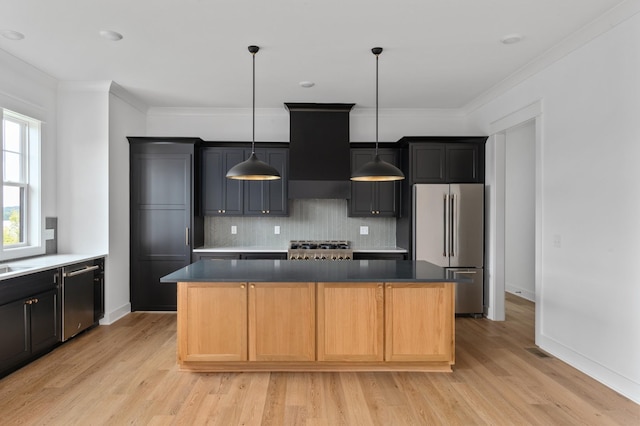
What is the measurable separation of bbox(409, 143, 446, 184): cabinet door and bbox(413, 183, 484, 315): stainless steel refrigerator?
0.15 m

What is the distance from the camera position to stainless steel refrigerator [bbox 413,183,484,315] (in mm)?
4914

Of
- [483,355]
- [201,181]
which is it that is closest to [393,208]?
[483,355]

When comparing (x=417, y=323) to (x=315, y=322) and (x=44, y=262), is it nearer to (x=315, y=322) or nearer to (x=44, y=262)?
(x=315, y=322)

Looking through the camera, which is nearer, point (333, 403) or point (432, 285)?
point (333, 403)

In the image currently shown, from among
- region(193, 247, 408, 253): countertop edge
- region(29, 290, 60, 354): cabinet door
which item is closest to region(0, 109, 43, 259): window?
region(29, 290, 60, 354): cabinet door

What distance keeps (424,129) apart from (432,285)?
3.31 m

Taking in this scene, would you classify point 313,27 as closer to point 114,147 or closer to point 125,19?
point 125,19

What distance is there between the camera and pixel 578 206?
333cm

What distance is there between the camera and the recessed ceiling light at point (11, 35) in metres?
3.24

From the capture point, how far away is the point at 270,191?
17.8ft

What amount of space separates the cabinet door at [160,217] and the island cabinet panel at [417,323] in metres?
3.10

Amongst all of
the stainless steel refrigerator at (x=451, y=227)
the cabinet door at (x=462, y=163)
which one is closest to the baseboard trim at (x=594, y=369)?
the stainless steel refrigerator at (x=451, y=227)

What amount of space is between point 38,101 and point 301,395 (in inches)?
166

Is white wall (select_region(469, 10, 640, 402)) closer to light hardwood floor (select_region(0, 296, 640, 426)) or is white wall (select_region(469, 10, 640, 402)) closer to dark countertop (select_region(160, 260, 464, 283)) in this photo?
light hardwood floor (select_region(0, 296, 640, 426))
